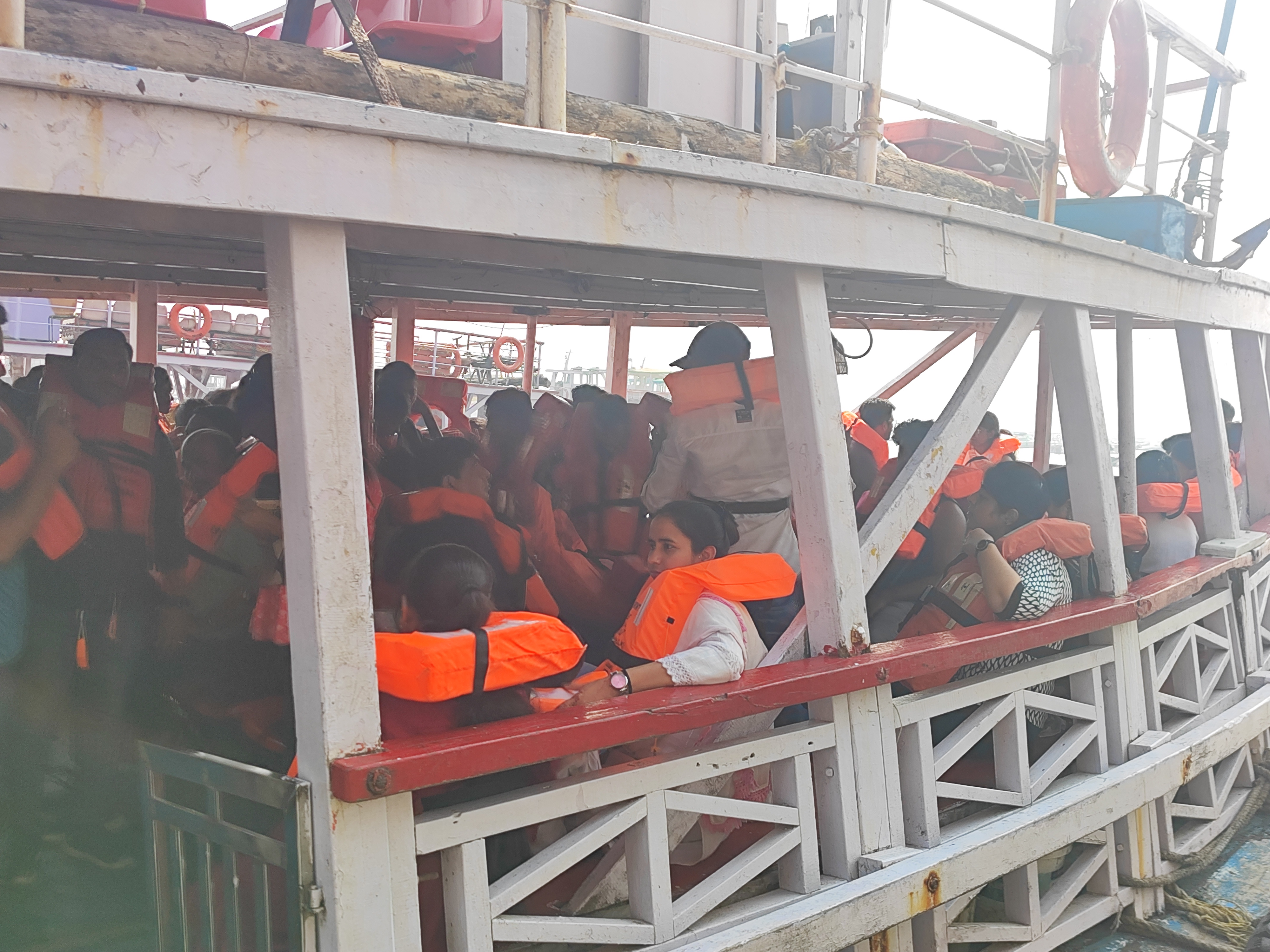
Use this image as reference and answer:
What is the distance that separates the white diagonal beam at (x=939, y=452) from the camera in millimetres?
3027

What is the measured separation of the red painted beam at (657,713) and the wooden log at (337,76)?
138cm

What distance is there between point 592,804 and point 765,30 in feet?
6.80

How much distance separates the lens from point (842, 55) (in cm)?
311

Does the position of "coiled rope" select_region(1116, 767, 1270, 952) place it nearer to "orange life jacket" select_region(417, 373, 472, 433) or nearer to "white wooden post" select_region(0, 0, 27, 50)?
"white wooden post" select_region(0, 0, 27, 50)

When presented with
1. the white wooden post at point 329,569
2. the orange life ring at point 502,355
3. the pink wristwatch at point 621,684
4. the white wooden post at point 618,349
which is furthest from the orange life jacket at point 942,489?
the orange life ring at point 502,355

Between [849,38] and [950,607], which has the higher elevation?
[849,38]

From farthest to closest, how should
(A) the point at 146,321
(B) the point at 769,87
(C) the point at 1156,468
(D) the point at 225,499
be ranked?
(A) the point at 146,321
(C) the point at 1156,468
(D) the point at 225,499
(B) the point at 769,87

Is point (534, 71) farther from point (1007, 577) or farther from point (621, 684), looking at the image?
point (1007, 577)

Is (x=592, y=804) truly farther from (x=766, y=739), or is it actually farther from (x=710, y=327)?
(x=710, y=327)

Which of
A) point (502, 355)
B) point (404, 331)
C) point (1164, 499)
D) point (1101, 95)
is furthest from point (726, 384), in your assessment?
point (502, 355)

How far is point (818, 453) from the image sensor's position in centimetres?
285

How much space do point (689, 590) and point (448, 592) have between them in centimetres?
77

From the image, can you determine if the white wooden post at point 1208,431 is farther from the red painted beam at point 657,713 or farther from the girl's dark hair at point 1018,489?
the red painted beam at point 657,713

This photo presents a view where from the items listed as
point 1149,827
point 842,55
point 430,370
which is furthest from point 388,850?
point 430,370
